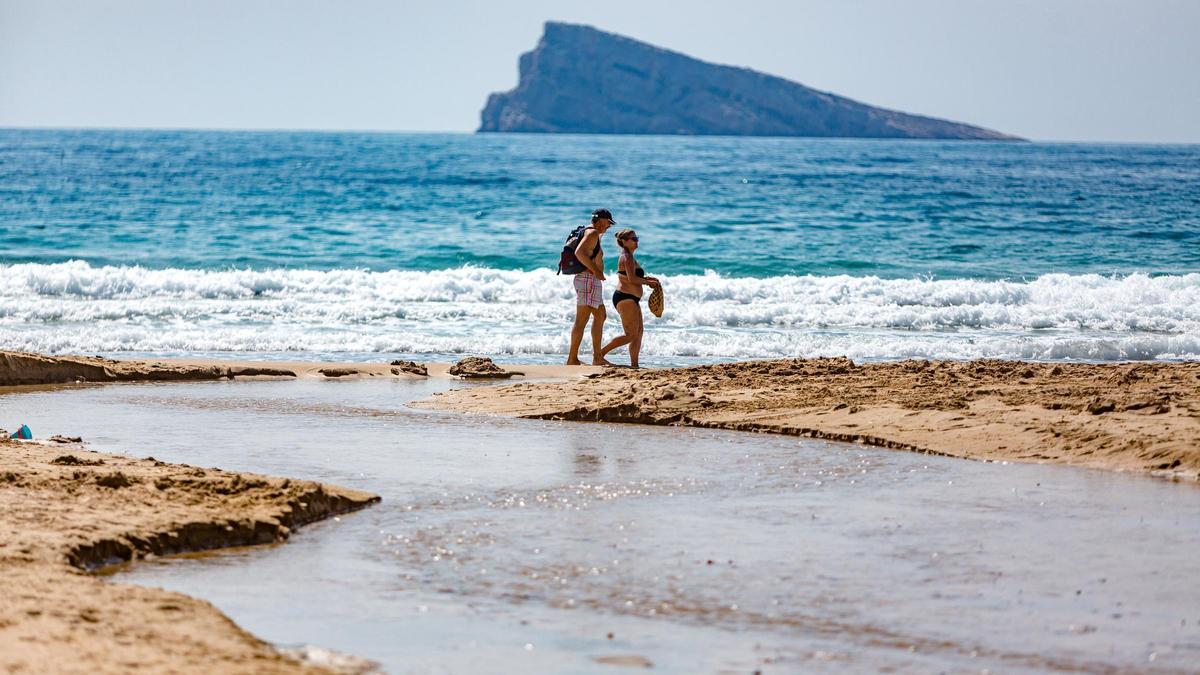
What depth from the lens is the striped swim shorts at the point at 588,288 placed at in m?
12.6

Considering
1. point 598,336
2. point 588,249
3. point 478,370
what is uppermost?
point 588,249

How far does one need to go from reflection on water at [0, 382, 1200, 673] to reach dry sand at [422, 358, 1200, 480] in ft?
1.22

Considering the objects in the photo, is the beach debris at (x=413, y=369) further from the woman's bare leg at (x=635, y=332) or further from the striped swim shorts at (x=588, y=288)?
the woman's bare leg at (x=635, y=332)

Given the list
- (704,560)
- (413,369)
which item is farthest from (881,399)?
(413,369)

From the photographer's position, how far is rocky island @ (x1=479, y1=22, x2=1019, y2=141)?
13825cm

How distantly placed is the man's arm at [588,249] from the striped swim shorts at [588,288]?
6.9 inches

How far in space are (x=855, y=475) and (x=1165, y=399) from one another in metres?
2.55

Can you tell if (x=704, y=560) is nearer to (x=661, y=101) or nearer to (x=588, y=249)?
(x=588, y=249)

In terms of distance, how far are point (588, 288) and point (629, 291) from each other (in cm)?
45

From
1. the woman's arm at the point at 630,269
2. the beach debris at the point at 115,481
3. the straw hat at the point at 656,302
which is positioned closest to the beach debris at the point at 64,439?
the beach debris at the point at 115,481

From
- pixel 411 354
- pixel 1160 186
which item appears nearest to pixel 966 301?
pixel 411 354

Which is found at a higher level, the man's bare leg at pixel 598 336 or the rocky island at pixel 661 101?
the rocky island at pixel 661 101

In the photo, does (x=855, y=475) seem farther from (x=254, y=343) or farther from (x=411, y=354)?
(x=254, y=343)

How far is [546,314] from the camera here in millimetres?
17656
